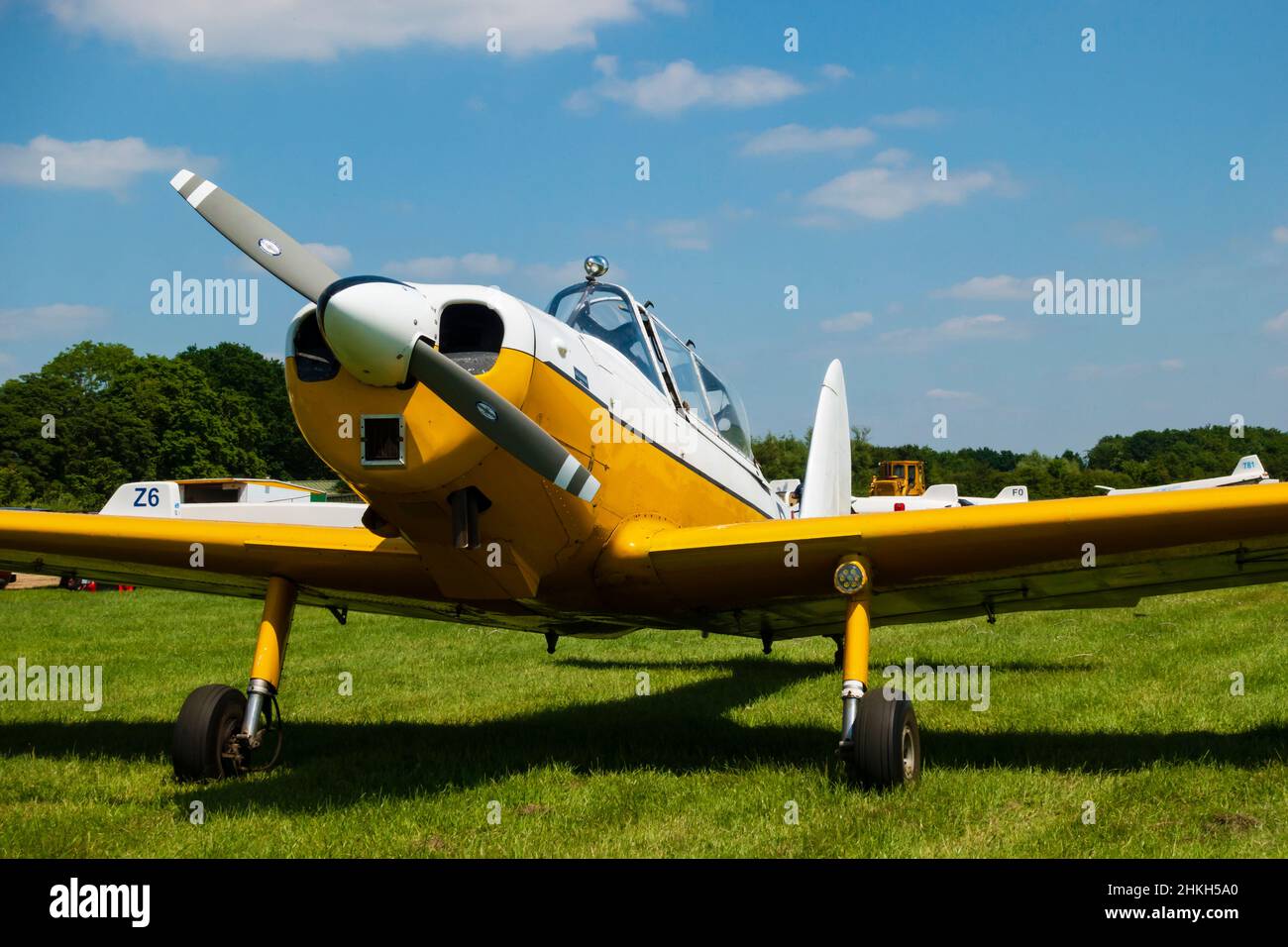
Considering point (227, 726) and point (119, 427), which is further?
point (119, 427)

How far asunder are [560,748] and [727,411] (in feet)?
9.66

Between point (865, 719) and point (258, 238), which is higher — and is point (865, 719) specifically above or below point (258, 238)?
below

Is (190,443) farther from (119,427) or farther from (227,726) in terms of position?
(227,726)

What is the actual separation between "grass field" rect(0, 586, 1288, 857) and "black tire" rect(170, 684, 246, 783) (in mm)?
157

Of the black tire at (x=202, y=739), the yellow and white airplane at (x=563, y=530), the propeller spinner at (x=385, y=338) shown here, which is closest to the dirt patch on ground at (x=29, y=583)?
the yellow and white airplane at (x=563, y=530)

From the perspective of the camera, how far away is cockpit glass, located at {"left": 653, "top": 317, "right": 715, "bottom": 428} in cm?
715

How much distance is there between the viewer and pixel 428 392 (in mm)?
4777

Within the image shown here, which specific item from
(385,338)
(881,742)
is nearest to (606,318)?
(385,338)

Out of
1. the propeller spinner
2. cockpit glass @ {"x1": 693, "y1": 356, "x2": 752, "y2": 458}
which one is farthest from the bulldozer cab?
the propeller spinner

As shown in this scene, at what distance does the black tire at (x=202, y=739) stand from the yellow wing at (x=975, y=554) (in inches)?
90.9

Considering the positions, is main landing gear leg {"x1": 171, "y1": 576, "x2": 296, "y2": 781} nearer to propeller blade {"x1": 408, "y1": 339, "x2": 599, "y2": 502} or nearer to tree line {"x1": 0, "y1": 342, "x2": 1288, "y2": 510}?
propeller blade {"x1": 408, "y1": 339, "x2": 599, "y2": 502}

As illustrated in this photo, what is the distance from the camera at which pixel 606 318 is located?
6652 mm

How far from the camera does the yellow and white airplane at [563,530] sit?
190 inches
